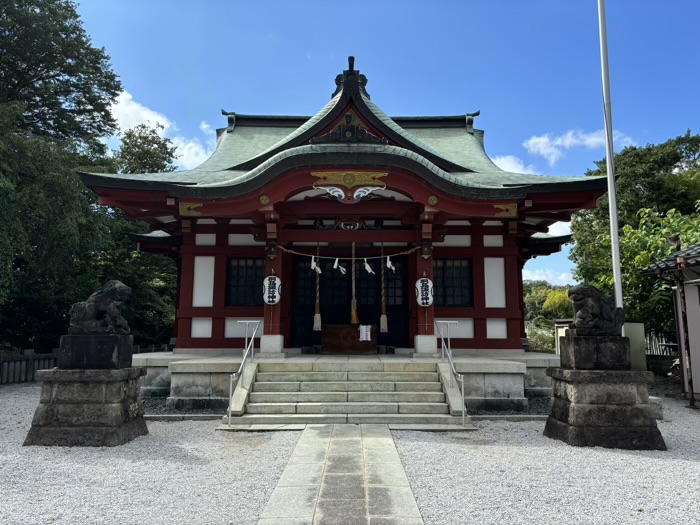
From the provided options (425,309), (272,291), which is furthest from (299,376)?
(425,309)

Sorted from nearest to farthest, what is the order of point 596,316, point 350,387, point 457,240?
point 596,316 < point 350,387 < point 457,240

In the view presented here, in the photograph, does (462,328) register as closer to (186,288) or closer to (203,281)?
(203,281)

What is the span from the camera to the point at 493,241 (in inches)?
447

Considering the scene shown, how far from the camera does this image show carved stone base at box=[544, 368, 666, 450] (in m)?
5.83

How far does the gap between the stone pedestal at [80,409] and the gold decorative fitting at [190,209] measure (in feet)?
14.9

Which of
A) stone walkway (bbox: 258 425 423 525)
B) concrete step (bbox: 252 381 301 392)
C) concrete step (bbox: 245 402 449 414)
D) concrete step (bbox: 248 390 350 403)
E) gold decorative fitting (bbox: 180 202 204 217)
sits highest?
gold decorative fitting (bbox: 180 202 204 217)

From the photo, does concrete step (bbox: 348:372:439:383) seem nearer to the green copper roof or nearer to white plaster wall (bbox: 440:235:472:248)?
the green copper roof

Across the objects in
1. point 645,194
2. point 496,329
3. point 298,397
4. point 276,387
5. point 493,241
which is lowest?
point 298,397

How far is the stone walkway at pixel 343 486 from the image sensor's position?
11.7ft

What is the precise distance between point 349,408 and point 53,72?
18841 millimetres

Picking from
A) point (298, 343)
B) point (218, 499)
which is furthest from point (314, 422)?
point (298, 343)

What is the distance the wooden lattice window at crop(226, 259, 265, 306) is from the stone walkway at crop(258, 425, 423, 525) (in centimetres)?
568

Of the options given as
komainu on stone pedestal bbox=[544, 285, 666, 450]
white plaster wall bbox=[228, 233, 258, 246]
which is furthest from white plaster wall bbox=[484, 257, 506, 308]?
white plaster wall bbox=[228, 233, 258, 246]

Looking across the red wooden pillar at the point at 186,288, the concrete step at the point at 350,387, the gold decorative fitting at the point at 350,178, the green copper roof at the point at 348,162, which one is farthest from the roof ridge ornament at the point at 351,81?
the concrete step at the point at 350,387
